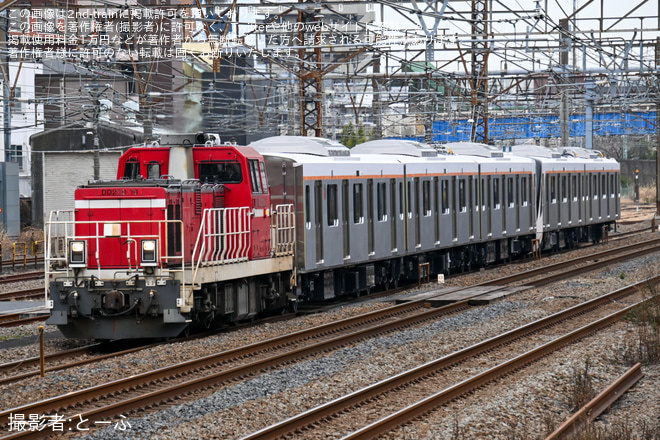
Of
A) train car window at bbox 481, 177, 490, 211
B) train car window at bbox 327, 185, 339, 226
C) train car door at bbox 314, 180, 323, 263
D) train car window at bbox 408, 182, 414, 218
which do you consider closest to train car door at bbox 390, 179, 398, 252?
train car window at bbox 408, 182, 414, 218

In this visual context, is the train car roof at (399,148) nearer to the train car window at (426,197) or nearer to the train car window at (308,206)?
the train car window at (426,197)

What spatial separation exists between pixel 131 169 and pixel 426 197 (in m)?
9.71

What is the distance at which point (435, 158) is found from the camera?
2505 cm

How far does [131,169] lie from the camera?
16406mm

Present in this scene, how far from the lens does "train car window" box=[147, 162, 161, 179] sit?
1619 centimetres

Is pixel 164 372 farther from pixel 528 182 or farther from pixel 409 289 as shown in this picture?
pixel 528 182

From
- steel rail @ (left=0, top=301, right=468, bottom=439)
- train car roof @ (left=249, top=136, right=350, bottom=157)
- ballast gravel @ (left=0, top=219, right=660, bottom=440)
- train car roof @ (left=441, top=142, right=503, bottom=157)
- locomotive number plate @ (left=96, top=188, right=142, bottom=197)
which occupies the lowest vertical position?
ballast gravel @ (left=0, top=219, right=660, bottom=440)

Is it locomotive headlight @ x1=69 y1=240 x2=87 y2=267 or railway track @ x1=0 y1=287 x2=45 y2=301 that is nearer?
locomotive headlight @ x1=69 y1=240 x2=87 y2=267

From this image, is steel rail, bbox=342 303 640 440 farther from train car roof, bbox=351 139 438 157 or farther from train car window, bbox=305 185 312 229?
train car roof, bbox=351 139 438 157

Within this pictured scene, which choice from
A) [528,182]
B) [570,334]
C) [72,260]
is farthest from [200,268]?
[528,182]

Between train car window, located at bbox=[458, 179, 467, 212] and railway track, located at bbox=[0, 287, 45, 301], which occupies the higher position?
train car window, located at bbox=[458, 179, 467, 212]

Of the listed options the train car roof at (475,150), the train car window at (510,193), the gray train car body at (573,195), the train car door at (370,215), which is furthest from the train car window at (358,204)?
the gray train car body at (573,195)

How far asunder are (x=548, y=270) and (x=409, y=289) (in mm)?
5487

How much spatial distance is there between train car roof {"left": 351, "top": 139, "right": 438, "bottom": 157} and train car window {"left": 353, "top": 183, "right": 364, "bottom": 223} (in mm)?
4284
